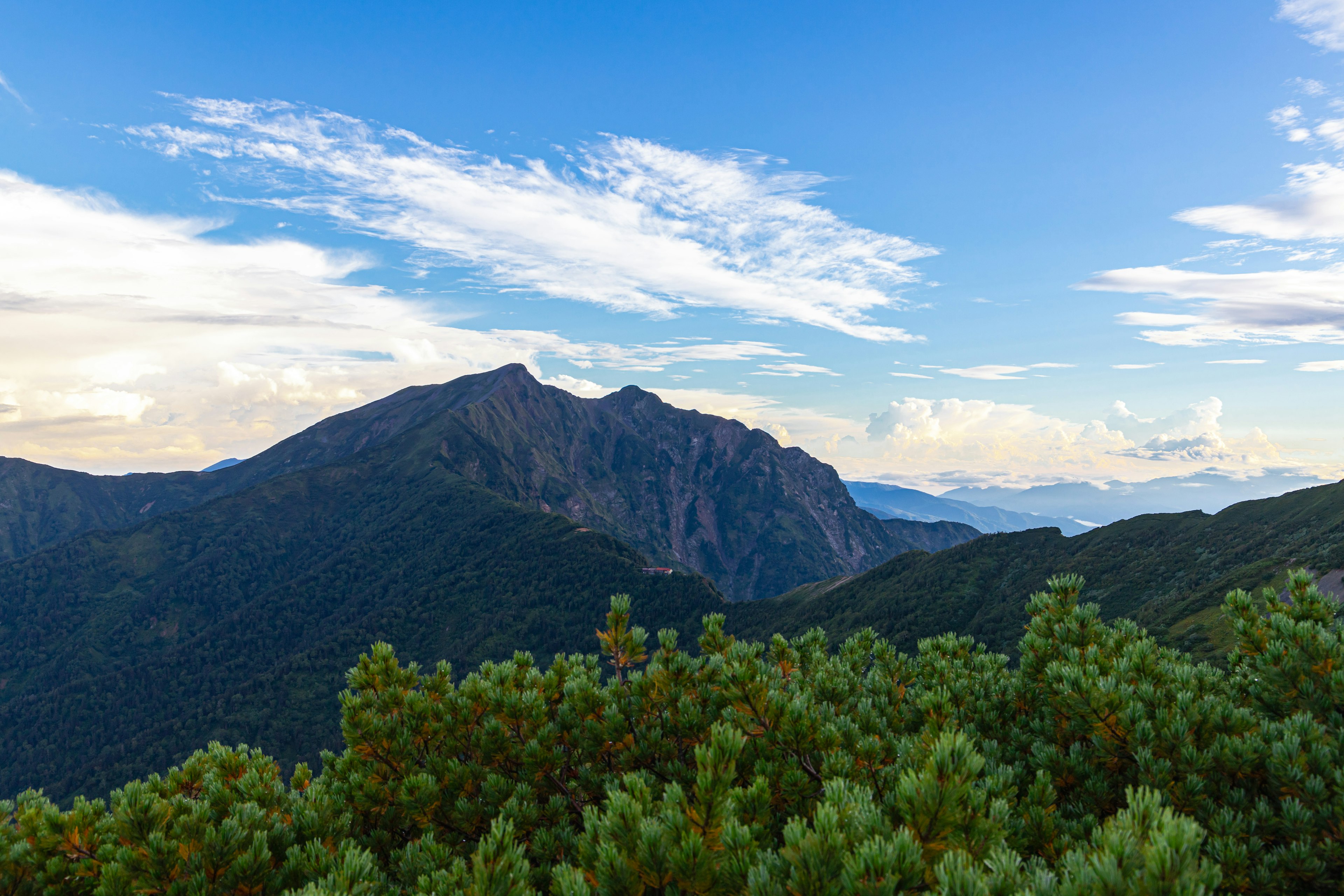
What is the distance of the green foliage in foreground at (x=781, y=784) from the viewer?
5.63m

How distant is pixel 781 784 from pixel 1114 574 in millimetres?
146705

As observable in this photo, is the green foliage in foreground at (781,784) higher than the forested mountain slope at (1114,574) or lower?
higher

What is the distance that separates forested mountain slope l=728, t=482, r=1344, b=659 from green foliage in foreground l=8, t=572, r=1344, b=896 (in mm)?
71463

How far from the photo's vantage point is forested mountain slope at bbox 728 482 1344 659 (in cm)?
8406

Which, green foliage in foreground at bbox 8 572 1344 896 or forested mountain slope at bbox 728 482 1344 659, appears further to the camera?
forested mountain slope at bbox 728 482 1344 659

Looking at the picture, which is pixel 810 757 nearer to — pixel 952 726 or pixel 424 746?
pixel 952 726

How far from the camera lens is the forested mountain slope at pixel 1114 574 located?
8406 centimetres

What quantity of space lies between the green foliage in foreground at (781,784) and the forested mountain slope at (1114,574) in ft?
234

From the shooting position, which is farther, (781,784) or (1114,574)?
(1114,574)

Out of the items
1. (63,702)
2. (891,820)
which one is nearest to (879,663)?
(891,820)

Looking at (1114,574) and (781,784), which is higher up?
(781,784)

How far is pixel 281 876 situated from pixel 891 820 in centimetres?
859

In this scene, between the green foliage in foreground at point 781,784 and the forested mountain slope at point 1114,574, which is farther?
the forested mountain slope at point 1114,574

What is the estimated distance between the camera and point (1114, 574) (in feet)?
404
